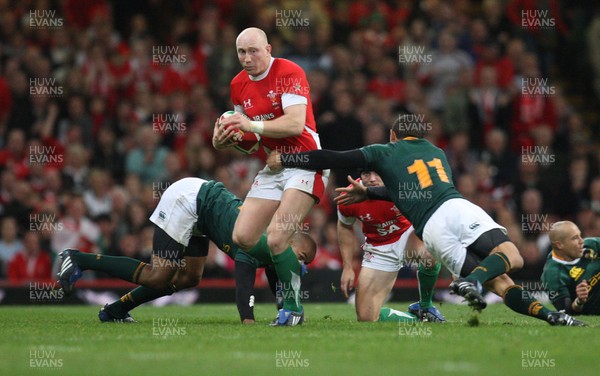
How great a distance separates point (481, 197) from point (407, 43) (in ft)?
10.9

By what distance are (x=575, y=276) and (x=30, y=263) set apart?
839 centimetres

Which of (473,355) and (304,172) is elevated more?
(304,172)

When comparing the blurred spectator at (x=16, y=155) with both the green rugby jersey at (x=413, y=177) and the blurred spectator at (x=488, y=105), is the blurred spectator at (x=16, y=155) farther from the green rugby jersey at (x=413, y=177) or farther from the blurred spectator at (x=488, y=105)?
the green rugby jersey at (x=413, y=177)

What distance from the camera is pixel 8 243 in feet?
51.3

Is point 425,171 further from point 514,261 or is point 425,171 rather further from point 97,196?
point 97,196

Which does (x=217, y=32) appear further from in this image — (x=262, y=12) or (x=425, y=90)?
(x=425, y=90)

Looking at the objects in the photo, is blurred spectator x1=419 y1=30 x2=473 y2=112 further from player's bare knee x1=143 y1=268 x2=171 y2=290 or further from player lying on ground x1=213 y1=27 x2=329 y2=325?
player's bare knee x1=143 y1=268 x2=171 y2=290

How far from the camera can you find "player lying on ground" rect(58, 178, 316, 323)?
970 centimetres

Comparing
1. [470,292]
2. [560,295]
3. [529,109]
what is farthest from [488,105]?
[470,292]

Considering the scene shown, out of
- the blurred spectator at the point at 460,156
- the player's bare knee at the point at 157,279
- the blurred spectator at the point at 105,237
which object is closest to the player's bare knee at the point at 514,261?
the player's bare knee at the point at 157,279

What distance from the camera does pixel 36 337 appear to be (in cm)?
818

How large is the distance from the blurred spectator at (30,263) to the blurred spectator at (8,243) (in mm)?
101

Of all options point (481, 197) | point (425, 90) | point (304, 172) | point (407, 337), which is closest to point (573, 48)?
point (425, 90)

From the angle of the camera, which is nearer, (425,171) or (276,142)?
(425,171)
